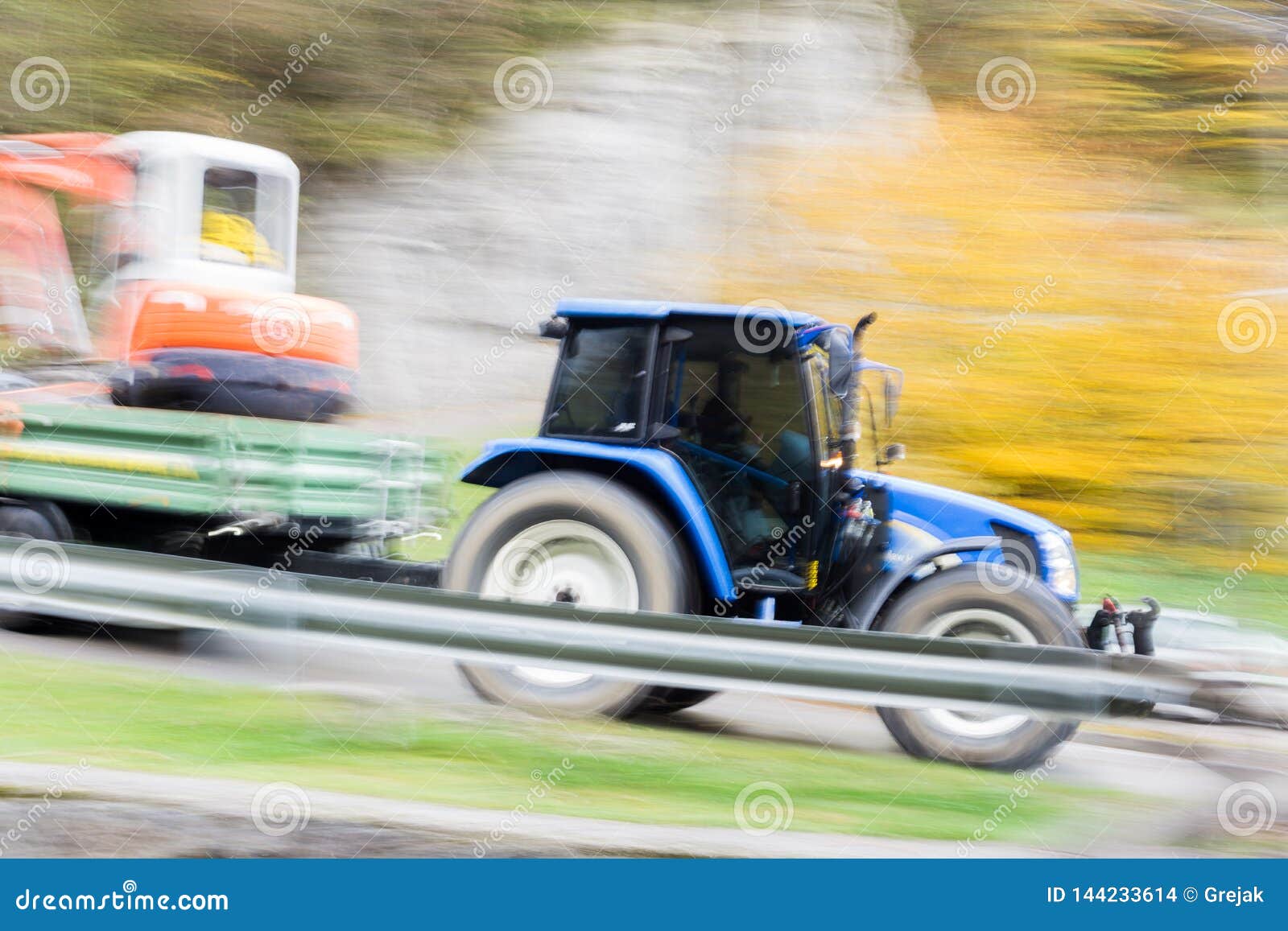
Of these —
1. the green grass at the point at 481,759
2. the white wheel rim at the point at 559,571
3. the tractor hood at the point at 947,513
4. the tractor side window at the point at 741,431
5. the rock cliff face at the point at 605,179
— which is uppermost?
the rock cliff face at the point at 605,179

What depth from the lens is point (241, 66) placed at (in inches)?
233

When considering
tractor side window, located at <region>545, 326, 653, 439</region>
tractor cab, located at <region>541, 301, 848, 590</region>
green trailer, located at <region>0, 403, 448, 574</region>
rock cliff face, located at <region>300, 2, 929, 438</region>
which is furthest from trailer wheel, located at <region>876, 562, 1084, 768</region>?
rock cliff face, located at <region>300, 2, 929, 438</region>

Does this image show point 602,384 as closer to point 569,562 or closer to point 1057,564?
point 569,562

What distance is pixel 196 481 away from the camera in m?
3.72

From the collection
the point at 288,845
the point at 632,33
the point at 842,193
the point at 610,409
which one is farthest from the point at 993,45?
the point at 288,845

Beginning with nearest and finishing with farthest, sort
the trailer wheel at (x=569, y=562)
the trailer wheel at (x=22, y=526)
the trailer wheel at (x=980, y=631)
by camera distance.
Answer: the trailer wheel at (x=980, y=631) → the trailer wheel at (x=569, y=562) → the trailer wheel at (x=22, y=526)

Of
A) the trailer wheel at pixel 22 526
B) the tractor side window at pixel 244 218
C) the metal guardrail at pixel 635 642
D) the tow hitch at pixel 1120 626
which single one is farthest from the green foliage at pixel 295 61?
the tow hitch at pixel 1120 626

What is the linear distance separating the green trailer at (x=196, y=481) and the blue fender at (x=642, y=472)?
2.48ft

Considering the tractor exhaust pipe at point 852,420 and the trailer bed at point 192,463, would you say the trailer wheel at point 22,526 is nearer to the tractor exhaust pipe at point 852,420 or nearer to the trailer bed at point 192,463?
the trailer bed at point 192,463

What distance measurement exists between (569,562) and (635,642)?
2.13ft

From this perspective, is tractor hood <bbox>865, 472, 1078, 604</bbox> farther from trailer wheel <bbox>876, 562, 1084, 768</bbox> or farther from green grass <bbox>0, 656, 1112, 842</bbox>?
green grass <bbox>0, 656, 1112, 842</bbox>

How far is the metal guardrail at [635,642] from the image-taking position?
2523 mm

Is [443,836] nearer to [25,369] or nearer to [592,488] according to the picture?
[592,488]

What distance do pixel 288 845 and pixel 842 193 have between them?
430 cm
